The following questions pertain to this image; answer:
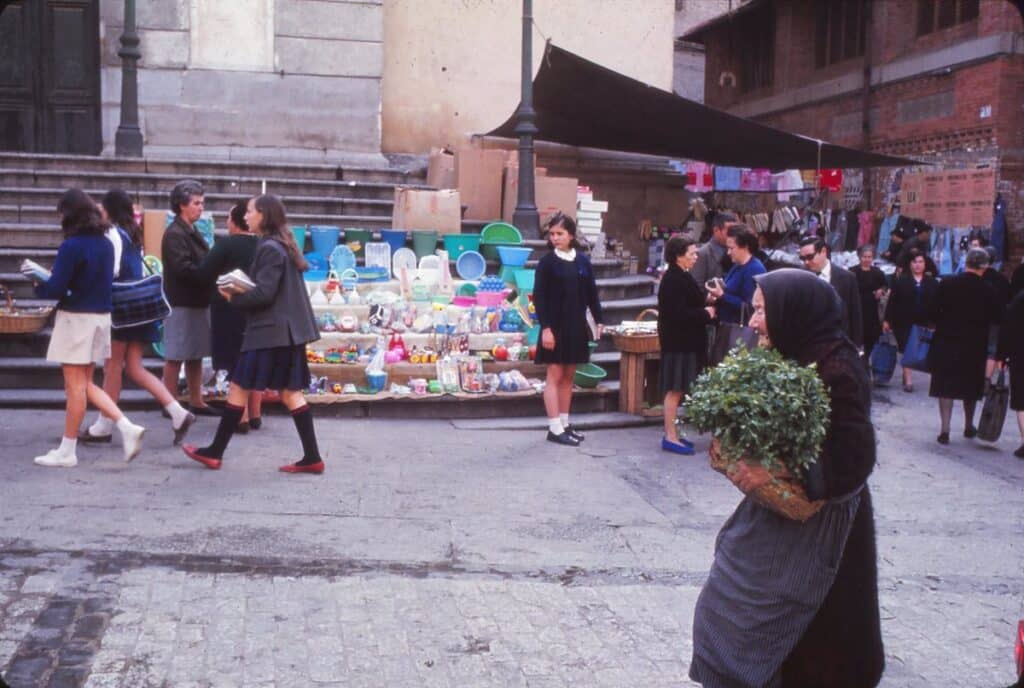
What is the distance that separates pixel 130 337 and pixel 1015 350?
7105 millimetres

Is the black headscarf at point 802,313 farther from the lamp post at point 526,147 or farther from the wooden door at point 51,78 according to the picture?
the wooden door at point 51,78

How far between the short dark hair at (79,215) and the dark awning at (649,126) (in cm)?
740

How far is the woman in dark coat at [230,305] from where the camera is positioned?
8.74 m

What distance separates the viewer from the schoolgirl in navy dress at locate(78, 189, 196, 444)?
8.39 metres

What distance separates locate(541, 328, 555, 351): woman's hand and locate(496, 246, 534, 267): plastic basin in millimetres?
2633

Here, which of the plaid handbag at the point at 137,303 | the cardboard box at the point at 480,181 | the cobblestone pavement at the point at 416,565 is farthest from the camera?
the cardboard box at the point at 480,181

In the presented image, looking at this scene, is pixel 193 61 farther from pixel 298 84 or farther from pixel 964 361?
pixel 964 361

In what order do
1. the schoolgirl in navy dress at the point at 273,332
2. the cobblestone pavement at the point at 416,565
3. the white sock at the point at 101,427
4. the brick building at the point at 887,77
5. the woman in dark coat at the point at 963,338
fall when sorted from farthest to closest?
the brick building at the point at 887,77 < the woman in dark coat at the point at 963,338 < the white sock at the point at 101,427 < the schoolgirl in navy dress at the point at 273,332 < the cobblestone pavement at the point at 416,565

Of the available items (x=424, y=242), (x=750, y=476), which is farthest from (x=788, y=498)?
(x=424, y=242)

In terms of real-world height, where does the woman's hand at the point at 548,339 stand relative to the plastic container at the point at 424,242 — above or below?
below

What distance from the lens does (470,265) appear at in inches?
464

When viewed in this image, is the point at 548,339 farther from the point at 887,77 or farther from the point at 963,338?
the point at 887,77

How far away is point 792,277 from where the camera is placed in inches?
148

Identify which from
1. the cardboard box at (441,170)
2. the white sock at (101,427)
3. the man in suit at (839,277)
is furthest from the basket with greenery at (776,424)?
the cardboard box at (441,170)
